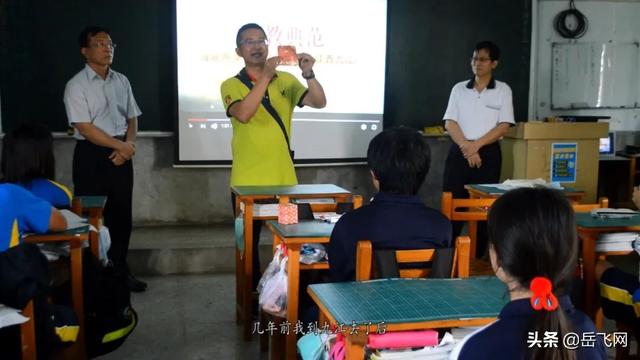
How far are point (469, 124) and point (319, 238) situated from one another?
7.73ft

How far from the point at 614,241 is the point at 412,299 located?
152cm

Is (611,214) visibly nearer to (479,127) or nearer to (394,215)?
(394,215)

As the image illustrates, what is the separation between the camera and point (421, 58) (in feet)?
19.0

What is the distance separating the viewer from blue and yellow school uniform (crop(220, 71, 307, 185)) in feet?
11.3

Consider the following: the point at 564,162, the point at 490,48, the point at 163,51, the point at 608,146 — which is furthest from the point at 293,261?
the point at 608,146

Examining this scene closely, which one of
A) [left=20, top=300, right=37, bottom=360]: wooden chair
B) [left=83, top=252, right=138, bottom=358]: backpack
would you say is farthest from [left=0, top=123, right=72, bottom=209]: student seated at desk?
[left=20, top=300, right=37, bottom=360]: wooden chair

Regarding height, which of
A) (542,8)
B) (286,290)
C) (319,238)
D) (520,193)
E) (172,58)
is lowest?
(286,290)

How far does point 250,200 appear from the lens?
308 centimetres

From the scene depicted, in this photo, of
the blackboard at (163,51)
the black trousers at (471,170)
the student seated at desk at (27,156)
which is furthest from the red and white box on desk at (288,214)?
the blackboard at (163,51)

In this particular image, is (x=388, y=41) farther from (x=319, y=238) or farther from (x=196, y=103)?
(x=319, y=238)

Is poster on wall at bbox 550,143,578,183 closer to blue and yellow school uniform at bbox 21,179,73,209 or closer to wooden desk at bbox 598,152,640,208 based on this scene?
wooden desk at bbox 598,152,640,208

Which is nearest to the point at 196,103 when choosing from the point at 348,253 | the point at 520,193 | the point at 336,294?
the point at 348,253

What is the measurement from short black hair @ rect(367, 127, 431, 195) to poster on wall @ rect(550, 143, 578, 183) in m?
3.48

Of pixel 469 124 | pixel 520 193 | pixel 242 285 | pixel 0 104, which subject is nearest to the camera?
pixel 520 193
